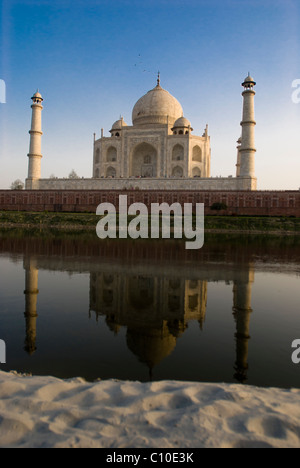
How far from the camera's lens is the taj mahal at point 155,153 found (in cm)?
3341

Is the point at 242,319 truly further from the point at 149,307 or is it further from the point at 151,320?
the point at 149,307

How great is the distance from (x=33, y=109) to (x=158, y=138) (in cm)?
1355

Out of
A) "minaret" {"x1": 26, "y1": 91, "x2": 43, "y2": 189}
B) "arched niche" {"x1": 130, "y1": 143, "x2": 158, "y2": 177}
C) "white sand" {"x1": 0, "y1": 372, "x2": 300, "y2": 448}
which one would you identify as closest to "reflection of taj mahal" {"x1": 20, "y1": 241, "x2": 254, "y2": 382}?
"white sand" {"x1": 0, "y1": 372, "x2": 300, "y2": 448}

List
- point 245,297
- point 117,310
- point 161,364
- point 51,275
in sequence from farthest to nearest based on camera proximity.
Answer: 1. point 51,275
2. point 245,297
3. point 117,310
4. point 161,364

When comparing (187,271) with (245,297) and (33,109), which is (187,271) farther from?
(33,109)

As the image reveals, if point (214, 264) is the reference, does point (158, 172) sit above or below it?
above

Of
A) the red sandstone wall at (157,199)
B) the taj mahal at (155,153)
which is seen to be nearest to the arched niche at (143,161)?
the taj mahal at (155,153)

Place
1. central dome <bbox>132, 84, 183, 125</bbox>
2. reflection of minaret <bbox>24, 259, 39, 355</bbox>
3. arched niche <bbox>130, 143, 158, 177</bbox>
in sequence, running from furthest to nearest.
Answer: arched niche <bbox>130, 143, 158, 177</bbox> → central dome <bbox>132, 84, 183, 125</bbox> → reflection of minaret <bbox>24, 259, 39, 355</bbox>

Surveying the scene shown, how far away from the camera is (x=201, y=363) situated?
3.99m

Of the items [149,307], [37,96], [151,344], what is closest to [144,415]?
[151,344]

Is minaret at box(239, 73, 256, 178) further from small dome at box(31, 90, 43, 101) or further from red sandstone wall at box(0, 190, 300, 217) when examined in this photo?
small dome at box(31, 90, 43, 101)

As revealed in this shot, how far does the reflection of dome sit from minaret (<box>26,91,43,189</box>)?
117 ft

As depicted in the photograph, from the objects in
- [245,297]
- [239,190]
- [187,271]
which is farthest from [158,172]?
[245,297]

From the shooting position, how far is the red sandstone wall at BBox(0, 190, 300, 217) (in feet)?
105
